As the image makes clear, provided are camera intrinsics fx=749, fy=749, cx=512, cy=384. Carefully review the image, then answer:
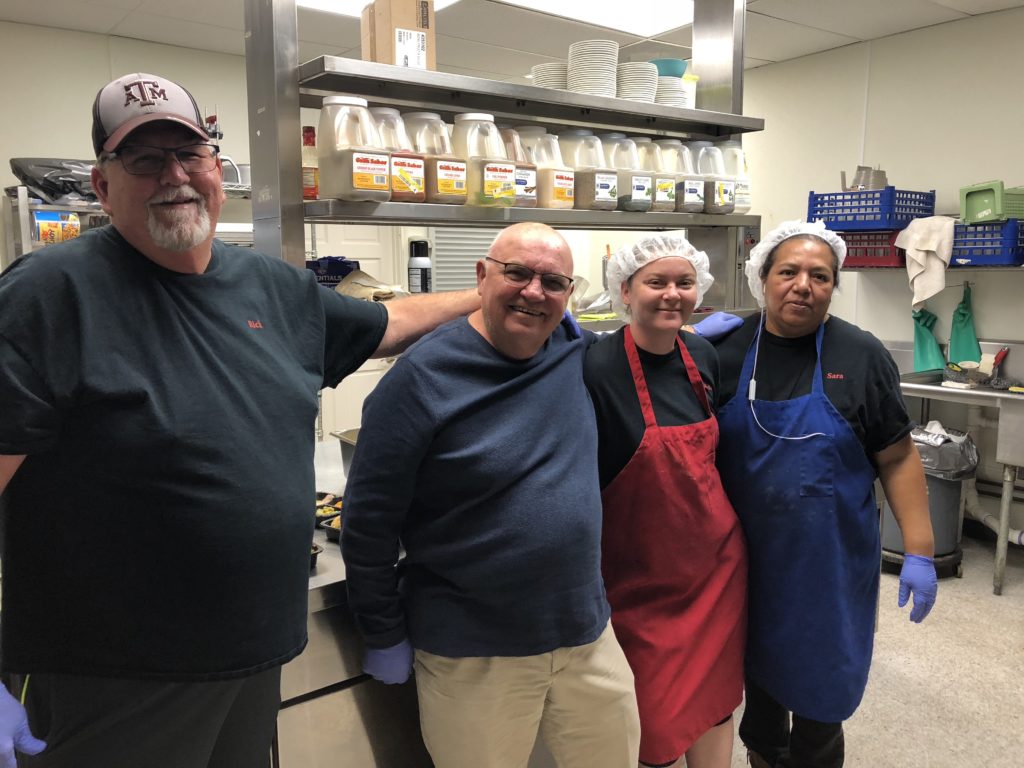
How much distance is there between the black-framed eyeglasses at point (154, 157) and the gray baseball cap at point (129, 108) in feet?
0.07

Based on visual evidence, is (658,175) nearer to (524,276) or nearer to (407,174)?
(407,174)

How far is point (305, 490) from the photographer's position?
1.29 m

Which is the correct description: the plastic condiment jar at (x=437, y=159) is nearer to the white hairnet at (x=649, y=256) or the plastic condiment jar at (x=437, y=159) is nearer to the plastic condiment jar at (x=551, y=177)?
the plastic condiment jar at (x=551, y=177)

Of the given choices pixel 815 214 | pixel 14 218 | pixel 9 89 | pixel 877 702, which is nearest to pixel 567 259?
pixel 877 702

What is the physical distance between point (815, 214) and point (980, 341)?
45.1 inches

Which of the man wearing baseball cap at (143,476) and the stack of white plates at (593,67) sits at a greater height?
the stack of white plates at (593,67)

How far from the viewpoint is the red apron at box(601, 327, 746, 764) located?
169 cm

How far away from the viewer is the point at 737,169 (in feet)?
8.77

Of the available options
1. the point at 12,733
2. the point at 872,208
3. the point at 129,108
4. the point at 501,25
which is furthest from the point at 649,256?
the point at 872,208

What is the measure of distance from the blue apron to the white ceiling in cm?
274

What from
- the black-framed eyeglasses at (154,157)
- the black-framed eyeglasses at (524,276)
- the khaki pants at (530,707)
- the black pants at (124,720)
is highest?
the black-framed eyeglasses at (154,157)

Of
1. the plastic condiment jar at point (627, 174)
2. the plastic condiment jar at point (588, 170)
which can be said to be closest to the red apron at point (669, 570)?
the plastic condiment jar at point (588, 170)

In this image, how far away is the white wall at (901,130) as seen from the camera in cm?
403

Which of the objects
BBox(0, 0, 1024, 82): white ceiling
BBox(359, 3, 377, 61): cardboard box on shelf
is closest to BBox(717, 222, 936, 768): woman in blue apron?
BBox(359, 3, 377, 61): cardboard box on shelf
